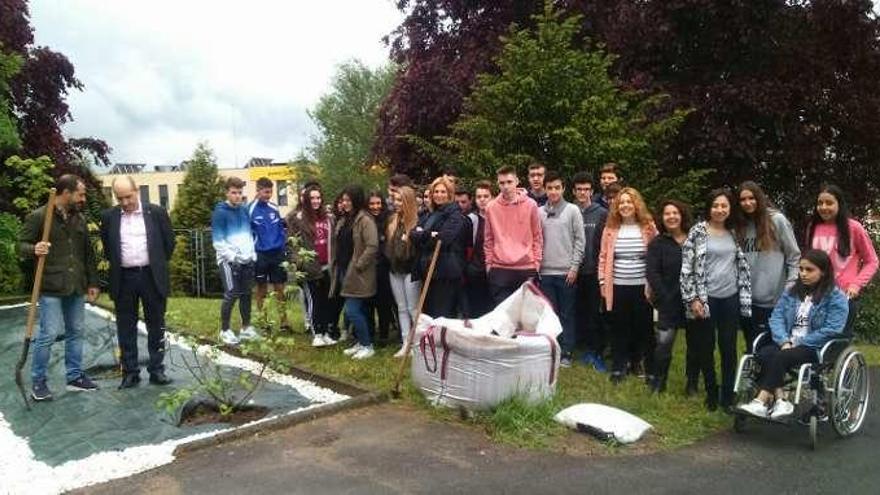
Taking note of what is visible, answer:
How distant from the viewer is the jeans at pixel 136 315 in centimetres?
640

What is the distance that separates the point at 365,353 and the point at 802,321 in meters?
3.92

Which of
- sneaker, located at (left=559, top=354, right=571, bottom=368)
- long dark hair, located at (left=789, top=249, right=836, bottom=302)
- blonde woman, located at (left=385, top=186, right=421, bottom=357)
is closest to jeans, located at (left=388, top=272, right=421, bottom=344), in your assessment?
blonde woman, located at (left=385, top=186, right=421, bottom=357)

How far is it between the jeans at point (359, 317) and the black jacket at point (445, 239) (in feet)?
2.65

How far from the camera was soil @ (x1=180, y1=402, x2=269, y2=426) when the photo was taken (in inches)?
219

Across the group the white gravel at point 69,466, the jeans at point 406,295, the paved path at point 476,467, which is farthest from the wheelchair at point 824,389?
the white gravel at point 69,466

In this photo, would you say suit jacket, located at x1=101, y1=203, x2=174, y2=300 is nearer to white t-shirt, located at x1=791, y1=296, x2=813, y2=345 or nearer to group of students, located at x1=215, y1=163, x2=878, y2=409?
group of students, located at x1=215, y1=163, x2=878, y2=409

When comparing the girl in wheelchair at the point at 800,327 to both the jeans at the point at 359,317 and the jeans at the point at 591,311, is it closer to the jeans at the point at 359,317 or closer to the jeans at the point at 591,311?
the jeans at the point at 591,311

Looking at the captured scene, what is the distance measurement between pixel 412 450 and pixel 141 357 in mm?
4113

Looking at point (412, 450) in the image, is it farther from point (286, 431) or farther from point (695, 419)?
point (695, 419)

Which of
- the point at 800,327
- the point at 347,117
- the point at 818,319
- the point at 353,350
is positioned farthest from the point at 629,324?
the point at 347,117

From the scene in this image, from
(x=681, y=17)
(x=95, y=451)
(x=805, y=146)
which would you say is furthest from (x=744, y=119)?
(x=95, y=451)

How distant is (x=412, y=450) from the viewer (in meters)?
4.90

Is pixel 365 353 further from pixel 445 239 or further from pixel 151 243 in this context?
pixel 151 243

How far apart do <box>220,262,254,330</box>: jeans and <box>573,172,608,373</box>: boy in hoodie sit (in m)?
3.40
